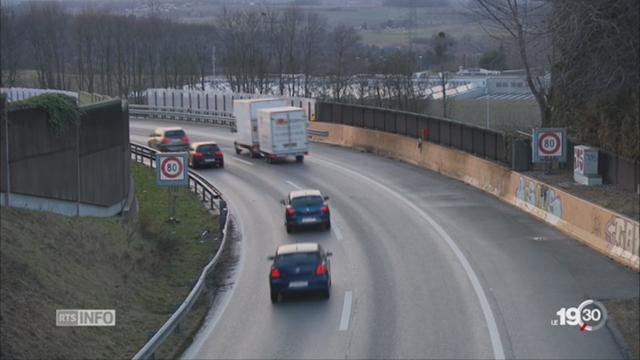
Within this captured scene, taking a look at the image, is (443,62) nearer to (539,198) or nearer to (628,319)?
(539,198)

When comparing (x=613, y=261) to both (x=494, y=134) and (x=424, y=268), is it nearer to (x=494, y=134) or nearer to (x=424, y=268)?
(x=424, y=268)

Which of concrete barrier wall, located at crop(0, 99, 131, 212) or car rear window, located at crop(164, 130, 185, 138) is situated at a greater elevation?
concrete barrier wall, located at crop(0, 99, 131, 212)

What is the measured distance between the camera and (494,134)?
39750 mm

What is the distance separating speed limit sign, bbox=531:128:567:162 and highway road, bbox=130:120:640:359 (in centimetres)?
238

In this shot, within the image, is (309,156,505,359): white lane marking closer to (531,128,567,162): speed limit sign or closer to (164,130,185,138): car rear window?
(531,128,567,162): speed limit sign

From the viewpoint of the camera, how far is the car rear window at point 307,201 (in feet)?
107

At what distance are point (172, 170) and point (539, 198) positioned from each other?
1248 cm

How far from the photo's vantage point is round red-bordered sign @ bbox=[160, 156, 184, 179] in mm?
34062

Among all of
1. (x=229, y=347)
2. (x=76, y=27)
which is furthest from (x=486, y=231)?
(x=76, y=27)

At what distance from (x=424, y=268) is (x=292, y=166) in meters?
23.9

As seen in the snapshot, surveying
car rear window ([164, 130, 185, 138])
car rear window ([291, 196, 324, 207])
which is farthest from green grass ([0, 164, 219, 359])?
car rear window ([164, 130, 185, 138])

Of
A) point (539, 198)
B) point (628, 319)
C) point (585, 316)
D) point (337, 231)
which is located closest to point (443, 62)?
point (539, 198)

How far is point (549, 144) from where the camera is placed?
114ft

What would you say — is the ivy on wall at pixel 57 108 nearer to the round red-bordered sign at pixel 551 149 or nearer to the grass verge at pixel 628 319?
the grass verge at pixel 628 319
